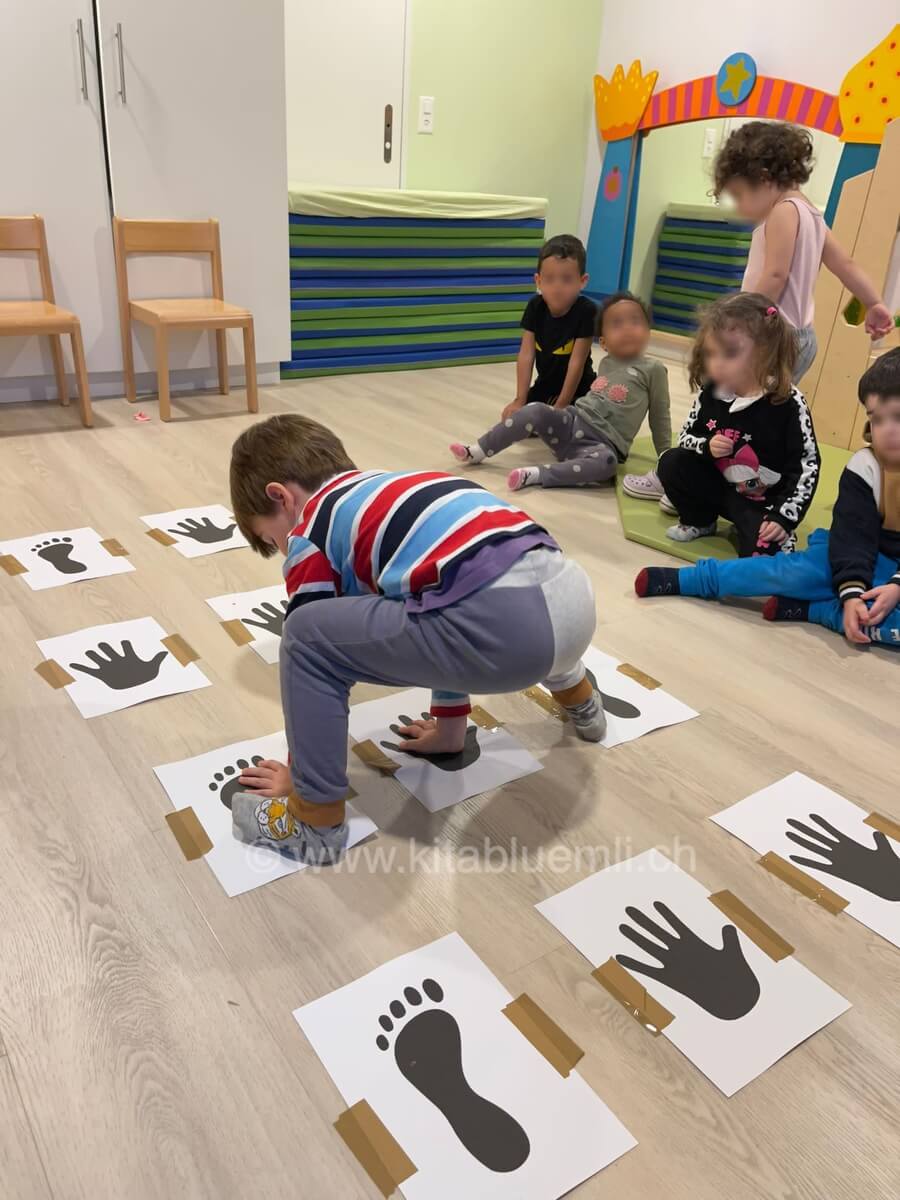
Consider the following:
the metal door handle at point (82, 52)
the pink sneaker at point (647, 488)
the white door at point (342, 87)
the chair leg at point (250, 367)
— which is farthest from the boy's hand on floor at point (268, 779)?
the white door at point (342, 87)

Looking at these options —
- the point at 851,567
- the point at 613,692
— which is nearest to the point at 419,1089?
the point at 613,692

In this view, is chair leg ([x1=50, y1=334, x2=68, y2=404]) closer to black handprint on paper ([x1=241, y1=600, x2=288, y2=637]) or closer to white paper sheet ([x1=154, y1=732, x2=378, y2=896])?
black handprint on paper ([x1=241, y1=600, x2=288, y2=637])

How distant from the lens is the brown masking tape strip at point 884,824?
1281mm

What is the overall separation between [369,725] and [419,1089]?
0.65 metres

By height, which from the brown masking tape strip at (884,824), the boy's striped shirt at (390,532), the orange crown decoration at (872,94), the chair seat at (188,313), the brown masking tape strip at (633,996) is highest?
the orange crown decoration at (872,94)

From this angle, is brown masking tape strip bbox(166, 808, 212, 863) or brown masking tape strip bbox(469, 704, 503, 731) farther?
brown masking tape strip bbox(469, 704, 503, 731)

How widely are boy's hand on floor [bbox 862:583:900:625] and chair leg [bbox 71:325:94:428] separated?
93.7 inches

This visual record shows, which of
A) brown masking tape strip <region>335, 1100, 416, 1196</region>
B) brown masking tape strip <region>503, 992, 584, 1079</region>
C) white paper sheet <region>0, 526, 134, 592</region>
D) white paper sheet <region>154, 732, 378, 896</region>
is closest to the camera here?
brown masking tape strip <region>335, 1100, 416, 1196</region>

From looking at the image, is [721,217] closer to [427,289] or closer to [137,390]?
[427,289]

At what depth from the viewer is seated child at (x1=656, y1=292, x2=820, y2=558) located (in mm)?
2053

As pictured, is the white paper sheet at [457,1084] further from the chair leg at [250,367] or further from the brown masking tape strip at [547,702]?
the chair leg at [250,367]

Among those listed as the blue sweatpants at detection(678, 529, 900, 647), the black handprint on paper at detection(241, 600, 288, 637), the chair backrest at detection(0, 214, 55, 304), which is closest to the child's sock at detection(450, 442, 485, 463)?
the blue sweatpants at detection(678, 529, 900, 647)

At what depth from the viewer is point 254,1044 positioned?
0.92 metres

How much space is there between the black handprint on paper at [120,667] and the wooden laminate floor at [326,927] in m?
0.09
